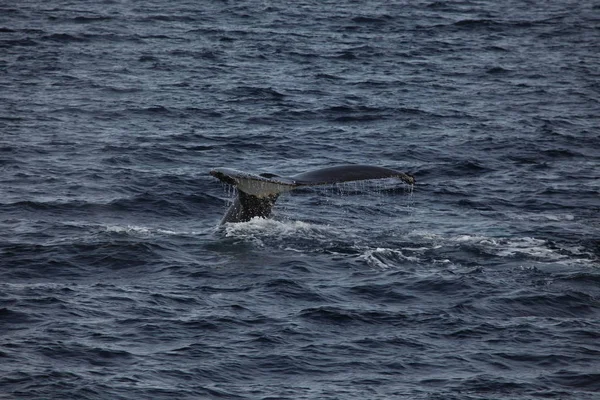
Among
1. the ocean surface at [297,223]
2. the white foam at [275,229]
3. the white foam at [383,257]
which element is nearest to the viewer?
the ocean surface at [297,223]

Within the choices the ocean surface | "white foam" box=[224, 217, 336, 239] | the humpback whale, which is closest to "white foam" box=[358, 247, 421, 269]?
the ocean surface

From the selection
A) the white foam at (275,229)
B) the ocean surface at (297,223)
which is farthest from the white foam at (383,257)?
the white foam at (275,229)

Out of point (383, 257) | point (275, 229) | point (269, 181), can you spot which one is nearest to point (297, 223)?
point (275, 229)

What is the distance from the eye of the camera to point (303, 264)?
19016mm

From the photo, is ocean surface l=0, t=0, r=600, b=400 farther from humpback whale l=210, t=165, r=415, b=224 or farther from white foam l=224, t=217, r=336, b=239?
humpback whale l=210, t=165, r=415, b=224

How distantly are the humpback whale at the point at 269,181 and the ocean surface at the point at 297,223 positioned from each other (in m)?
0.43

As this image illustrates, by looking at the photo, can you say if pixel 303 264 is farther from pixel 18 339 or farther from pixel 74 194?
pixel 74 194

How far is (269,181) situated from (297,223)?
3.19m

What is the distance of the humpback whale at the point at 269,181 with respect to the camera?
57.0ft

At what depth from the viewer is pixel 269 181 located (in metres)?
18.1

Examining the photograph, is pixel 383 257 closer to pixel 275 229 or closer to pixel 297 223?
pixel 275 229

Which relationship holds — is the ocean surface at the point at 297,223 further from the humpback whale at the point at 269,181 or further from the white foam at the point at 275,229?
the humpback whale at the point at 269,181

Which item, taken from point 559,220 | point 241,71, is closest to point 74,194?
point 559,220

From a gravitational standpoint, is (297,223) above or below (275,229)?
below
